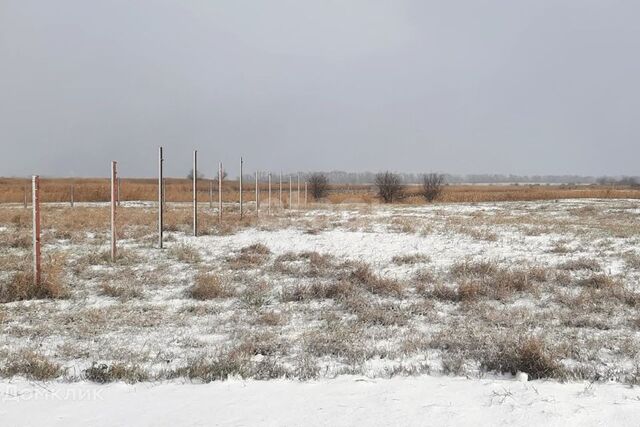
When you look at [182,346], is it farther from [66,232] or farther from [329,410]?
[66,232]

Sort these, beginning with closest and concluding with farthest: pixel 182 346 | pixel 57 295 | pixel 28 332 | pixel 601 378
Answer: pixel 601 378 → pixel 182 346 → pixel 28 332 → pixel 57 295

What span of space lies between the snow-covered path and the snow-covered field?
0.02 meters

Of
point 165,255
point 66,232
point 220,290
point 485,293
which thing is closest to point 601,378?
point 485,293

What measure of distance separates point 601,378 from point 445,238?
11064 millimetres

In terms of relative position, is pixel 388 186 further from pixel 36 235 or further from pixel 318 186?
pixel 36 235

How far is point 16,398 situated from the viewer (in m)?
3.72

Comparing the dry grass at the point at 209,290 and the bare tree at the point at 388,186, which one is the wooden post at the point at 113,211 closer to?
the dry grass at the point at 209,290

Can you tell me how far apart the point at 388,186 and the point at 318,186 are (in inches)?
284

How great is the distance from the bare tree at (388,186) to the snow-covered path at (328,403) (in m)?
45.7

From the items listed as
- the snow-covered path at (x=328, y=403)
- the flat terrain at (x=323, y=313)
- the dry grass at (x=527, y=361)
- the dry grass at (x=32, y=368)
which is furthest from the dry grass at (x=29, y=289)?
the dry grass at (x=527, y=361)

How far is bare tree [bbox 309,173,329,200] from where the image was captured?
51.4m

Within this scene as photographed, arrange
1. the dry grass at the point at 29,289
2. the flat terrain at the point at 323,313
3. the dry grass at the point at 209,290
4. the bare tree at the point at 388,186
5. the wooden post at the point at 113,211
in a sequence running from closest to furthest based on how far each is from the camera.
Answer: the flat terrain at the point at 323,313 → the dry grass at the point at 29,289 → the dry grass at the point at 209,290 → the wooden post at the point at 113,211 → the bare tree at the point at 388,186

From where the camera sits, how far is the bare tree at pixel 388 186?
4938cm

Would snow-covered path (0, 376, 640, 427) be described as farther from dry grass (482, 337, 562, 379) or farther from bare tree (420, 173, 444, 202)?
bare tree (420, 173, 444, 202)
